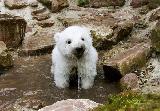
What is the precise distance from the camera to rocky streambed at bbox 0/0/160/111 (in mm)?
7684

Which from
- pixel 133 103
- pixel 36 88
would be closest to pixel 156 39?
pixel 36 88

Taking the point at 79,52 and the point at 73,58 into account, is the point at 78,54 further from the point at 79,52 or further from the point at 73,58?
the point at 73,58

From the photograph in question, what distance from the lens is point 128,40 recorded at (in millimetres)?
9633

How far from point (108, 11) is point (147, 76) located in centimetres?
330

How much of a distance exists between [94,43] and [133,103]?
5.75 metres

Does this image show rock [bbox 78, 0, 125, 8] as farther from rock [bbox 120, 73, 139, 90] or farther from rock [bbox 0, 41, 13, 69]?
rock [bbox 120, 73, 139, 90]

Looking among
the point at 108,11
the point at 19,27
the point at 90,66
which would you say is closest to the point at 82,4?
the point at 108,11

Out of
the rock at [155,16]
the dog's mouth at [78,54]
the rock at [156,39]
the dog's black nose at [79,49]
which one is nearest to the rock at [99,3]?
the rock at [155,16]

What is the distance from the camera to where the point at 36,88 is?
316 inches

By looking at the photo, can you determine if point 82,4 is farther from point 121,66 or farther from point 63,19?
point 121,66

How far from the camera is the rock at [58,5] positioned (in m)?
11.1

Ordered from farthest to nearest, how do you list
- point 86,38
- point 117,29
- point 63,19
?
point 63,19, point 117,29, point 86,38

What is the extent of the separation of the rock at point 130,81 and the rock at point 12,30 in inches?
127

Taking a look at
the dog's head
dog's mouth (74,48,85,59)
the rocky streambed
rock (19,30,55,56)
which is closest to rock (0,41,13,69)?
the rocky streambed
